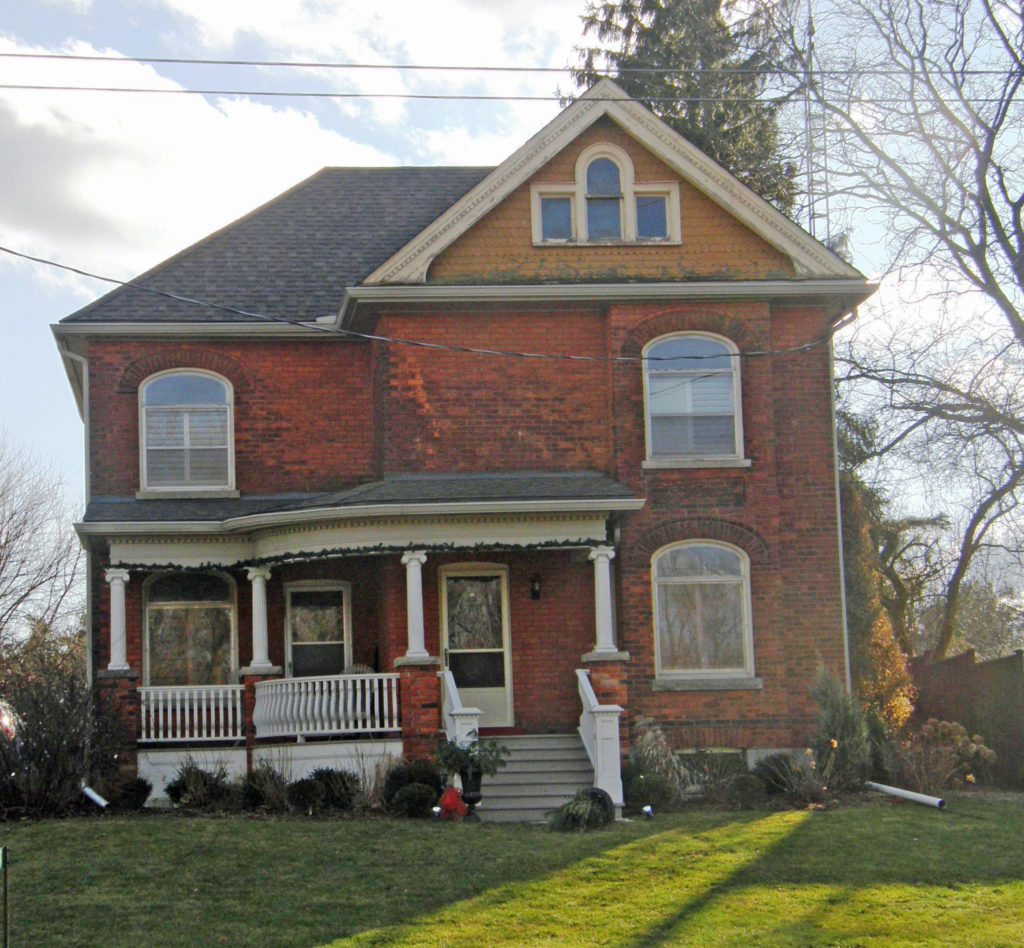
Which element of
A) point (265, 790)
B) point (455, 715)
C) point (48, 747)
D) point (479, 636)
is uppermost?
point (479, 636)

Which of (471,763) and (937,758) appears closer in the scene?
(471,763)

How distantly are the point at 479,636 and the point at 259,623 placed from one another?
2822 millimetres

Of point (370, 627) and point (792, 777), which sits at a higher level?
point (370, 627)

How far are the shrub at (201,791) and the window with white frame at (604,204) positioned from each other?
323 inches

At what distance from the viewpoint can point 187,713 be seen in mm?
17984

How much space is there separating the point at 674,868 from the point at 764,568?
679 cm

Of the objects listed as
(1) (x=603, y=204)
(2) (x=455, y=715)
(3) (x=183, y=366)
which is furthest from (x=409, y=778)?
(1) (x=603, y=204)

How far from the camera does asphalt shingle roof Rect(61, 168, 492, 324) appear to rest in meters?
20.6

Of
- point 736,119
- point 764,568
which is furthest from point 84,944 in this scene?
point 736,119

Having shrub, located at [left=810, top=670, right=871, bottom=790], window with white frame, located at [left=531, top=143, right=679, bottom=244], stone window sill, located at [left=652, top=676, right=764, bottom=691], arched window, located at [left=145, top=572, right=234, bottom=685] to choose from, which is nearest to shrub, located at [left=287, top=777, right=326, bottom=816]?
arched window, located at [left=145, top=572, right=234, bottom=685]

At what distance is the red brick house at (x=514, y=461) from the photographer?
61.2 feet

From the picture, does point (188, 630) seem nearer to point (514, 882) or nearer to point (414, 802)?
point (414, 802)

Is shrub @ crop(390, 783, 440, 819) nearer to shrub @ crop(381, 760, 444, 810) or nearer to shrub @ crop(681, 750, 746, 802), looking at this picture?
shrub @ crop(381, 760, 444, 810)

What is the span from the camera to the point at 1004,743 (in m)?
20.9
